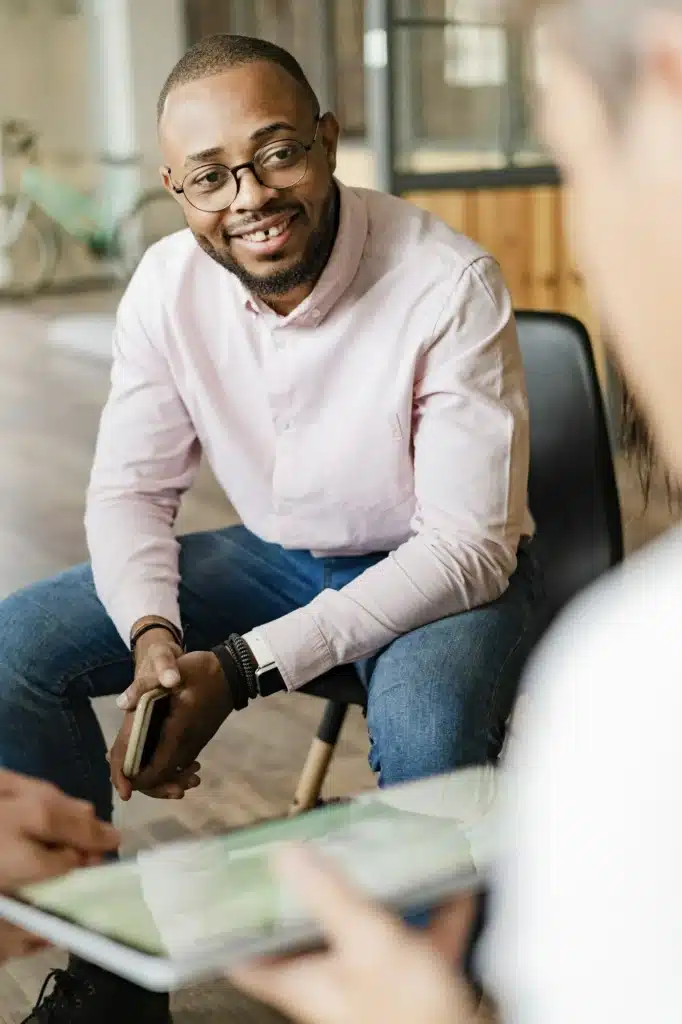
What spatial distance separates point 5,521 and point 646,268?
12.5 ft

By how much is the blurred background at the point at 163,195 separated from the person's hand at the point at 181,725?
0.39 metres

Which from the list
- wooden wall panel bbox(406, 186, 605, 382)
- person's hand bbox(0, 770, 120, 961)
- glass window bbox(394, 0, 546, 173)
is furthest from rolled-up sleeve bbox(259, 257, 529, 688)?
wooden wall panel bbox(406, 186, 605, 382)

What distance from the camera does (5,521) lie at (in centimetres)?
419

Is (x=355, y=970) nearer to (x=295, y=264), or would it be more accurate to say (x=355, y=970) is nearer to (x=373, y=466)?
(x=373, y=466)

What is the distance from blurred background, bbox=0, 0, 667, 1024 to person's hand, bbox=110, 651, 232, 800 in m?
0.39

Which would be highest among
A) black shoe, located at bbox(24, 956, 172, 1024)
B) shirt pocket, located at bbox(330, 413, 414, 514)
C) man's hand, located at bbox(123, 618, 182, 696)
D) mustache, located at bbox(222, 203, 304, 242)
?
mustache, located at bbox(222, 203, 304, 242)

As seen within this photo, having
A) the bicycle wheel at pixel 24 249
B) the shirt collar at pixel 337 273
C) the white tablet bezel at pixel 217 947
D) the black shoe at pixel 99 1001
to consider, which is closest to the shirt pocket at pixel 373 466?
the shirt collar at pixel 337 273

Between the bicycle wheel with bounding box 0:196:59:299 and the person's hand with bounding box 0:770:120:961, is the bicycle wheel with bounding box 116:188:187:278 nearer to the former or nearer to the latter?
the bicycle wheel with bounding box 0:196:59:299

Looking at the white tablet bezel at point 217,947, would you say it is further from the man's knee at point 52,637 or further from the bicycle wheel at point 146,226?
the bicycle wheel at point 146,226

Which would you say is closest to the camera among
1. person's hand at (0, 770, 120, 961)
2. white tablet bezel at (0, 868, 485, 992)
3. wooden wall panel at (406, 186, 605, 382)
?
white tablet bezel at (0, 868, 485, 992)

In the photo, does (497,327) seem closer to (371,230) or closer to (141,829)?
(371,230)

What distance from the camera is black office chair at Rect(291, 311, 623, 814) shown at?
1.92m

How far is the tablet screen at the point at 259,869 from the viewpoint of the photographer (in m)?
0.84

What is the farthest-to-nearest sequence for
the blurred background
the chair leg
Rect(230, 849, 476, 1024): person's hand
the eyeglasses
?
the blurred background, the chair leg, the eyeglasses, Rect(230, 849, 476, 1024): person's hand
